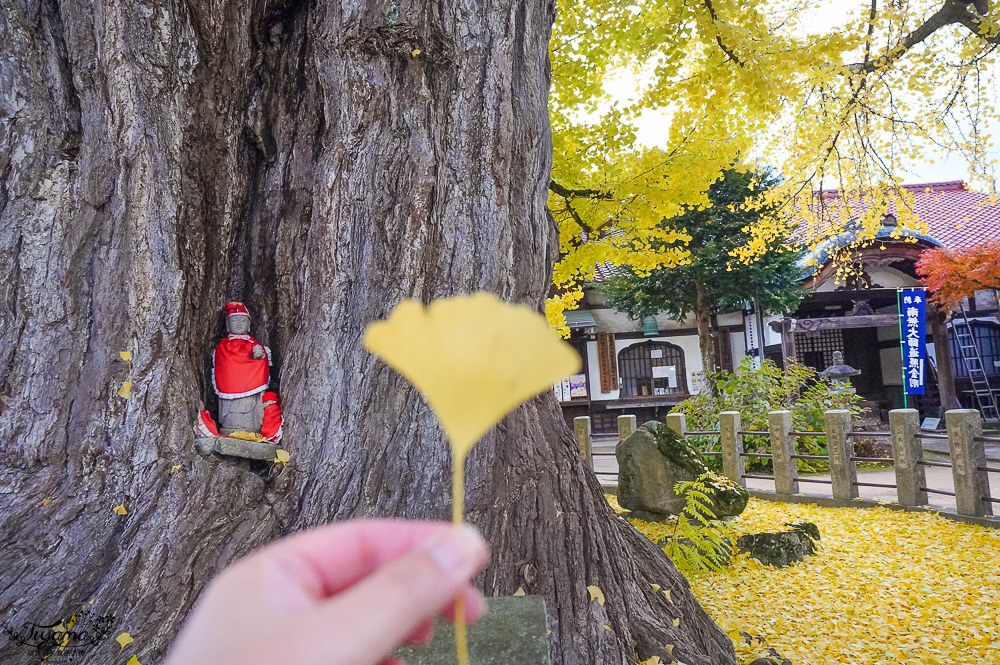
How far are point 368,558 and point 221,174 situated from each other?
239 centimetres

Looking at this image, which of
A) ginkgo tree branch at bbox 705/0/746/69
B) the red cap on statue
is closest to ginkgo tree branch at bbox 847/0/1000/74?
ginkgo tree branch at bbox 705/0/746/69

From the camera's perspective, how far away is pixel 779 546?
5371 mm

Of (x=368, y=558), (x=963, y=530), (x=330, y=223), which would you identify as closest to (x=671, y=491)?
(x=963, y=530)

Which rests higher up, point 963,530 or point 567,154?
point 567,154

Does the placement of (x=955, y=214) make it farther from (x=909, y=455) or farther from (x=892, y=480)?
(x=909, y=455)

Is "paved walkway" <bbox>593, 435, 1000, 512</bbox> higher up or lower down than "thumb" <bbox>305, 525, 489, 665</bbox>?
lower down

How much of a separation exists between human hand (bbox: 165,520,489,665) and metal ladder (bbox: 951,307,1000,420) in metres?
14.7

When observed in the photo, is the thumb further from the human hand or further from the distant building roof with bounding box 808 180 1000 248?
the distant building roof with bounding box 808 180 1000 248

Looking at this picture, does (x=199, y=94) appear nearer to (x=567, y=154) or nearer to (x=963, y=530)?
(x=567, y=154)

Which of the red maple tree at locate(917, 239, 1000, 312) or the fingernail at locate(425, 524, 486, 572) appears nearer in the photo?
the fingernail at locate(425, 524, 486, 572)

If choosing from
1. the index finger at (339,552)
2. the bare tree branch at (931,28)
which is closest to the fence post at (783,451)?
the bare tree branch at (931,28)

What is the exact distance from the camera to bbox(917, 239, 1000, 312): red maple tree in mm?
10008

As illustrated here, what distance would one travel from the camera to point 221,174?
8.73ft

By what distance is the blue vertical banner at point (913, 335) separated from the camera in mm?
10727
